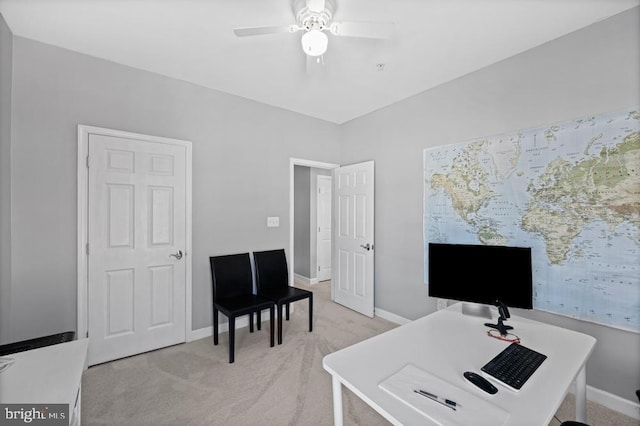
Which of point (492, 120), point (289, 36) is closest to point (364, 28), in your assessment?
point (289, 36)

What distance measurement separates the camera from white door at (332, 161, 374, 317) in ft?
11.7

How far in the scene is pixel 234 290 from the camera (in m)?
2.94

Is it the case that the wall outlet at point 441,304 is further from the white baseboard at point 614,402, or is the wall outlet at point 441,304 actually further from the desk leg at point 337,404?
the desk leg at point 337,404

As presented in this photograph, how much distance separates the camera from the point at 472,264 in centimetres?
192

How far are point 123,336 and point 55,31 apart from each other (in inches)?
102

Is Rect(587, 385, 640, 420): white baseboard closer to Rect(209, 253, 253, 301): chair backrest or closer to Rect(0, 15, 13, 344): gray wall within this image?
Rect(209, 253, 253, 301): chair backrest

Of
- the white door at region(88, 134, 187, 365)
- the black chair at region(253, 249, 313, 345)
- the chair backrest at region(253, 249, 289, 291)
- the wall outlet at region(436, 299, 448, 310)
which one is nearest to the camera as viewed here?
the white door at region(88, 134, 187, 365)

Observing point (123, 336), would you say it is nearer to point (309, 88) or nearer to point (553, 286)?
point (309, 88)

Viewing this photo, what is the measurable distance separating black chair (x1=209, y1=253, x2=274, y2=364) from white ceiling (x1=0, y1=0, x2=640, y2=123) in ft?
6.34

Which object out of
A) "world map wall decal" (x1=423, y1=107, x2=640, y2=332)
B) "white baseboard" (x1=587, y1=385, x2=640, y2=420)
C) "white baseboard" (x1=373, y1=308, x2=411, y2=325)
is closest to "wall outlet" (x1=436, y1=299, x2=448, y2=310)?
"white baseboard" (x1=373, y1=308, x2=411, y2=325)

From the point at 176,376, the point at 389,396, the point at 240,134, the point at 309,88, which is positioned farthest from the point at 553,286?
the point at 240,134

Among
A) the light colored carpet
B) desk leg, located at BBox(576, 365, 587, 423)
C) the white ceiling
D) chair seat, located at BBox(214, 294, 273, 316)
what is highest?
the white ceiling

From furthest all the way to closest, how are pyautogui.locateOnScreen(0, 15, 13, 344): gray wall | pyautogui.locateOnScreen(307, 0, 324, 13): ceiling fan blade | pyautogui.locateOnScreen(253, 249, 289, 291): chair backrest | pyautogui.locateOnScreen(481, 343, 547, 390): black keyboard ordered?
pyautogui.locateOnScreen(253, 249, 289, 291): chair backrest, pyautogui.locateOnScreen(0, 15, 13, 344): gray wall, pyautogui.locateOnScreen(307, 0, 324, 13): ceiling fan blade, pyautogui.locateOnScreen(481, 343, 547, 390): black keyboard

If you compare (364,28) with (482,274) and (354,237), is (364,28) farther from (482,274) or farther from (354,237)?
(354,237)
